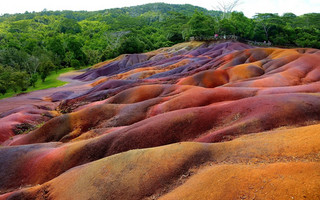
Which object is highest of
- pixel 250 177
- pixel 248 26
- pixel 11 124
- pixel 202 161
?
pixel 248 26

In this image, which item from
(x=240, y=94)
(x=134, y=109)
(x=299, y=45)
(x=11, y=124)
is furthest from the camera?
(x=299, y=45)

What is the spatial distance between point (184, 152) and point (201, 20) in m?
75.3

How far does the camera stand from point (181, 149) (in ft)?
30.1

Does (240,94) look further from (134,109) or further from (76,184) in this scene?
(76,184)

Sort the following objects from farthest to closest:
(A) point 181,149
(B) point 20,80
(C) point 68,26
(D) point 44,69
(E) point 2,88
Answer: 1. (C) point 68,26
2. (D) point 44,69
3. (B) point 20,80
4. (E) point 2,88
5. (A) point 181,149

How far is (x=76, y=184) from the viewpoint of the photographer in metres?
9.09

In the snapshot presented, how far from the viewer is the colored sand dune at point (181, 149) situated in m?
6.60

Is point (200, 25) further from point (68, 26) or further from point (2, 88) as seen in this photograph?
point (68, 26)

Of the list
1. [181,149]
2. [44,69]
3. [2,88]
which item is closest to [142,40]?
[44,69]

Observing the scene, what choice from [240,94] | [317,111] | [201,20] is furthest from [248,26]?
[317,111]

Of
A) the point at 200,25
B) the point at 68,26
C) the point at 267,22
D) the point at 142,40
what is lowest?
the point at 142,40

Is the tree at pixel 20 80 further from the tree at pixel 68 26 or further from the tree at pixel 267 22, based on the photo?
the tree at pixel 68 26

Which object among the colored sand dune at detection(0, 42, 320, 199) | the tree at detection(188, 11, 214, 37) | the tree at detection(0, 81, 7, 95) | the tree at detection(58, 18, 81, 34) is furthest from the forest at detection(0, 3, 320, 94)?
the colored sand dune at detection(0, 42, 320, 199)

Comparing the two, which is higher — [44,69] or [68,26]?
[68,26]
